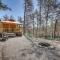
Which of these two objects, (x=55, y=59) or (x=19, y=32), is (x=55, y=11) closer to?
(x=19, y=32)

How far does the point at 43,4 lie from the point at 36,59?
2235 centimetres

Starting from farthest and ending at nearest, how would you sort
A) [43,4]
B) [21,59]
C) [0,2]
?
1. [43,4]
2. [0,2]
3. [21,59]

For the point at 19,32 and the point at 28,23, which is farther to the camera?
the point at 28,23

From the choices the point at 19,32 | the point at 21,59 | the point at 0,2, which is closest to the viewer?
the point at 21,59

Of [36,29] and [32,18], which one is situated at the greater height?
[32,18]

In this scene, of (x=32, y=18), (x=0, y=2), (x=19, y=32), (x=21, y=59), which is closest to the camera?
(x=21, y=59)

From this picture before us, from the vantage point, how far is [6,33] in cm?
1878

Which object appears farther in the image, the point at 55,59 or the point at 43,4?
the point at 43,4

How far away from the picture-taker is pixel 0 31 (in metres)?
18.6

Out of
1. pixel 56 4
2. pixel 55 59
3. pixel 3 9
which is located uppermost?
pixel 56 4

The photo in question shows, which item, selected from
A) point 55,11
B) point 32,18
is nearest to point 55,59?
point 55,11

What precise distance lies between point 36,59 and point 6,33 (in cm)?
1156

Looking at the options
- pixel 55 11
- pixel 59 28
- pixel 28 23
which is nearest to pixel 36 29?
pixel 28 23

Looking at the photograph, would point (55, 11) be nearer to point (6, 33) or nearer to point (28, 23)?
point (6, 33)
